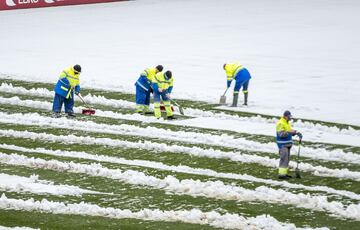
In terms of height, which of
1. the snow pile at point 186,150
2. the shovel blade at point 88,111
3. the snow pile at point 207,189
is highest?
the shovel blade at point 88,111

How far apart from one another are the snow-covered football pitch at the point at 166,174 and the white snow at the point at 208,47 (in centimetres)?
450

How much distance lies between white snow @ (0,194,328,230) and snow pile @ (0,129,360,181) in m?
4.29

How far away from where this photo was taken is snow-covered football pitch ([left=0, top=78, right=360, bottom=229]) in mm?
21094

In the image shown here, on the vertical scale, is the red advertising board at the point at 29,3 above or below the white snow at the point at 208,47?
above

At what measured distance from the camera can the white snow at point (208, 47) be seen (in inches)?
1465

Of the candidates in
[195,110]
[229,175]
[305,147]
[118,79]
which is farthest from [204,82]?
[229,175]

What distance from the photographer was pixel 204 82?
3969 centimetres

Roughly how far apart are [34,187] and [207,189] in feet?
13.7

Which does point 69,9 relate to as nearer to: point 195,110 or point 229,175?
point 195,110

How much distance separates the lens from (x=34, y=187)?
23859 mm

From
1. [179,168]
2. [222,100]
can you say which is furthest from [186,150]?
[222,100]

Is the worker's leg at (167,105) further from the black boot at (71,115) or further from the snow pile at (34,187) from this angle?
the snow pile at (34,187)

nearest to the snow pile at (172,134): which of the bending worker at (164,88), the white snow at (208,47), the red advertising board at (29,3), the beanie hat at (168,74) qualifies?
the bending worker at (164,88)

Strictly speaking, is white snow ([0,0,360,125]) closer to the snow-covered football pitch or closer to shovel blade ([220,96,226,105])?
shovel blade ([220,96,226,105])
